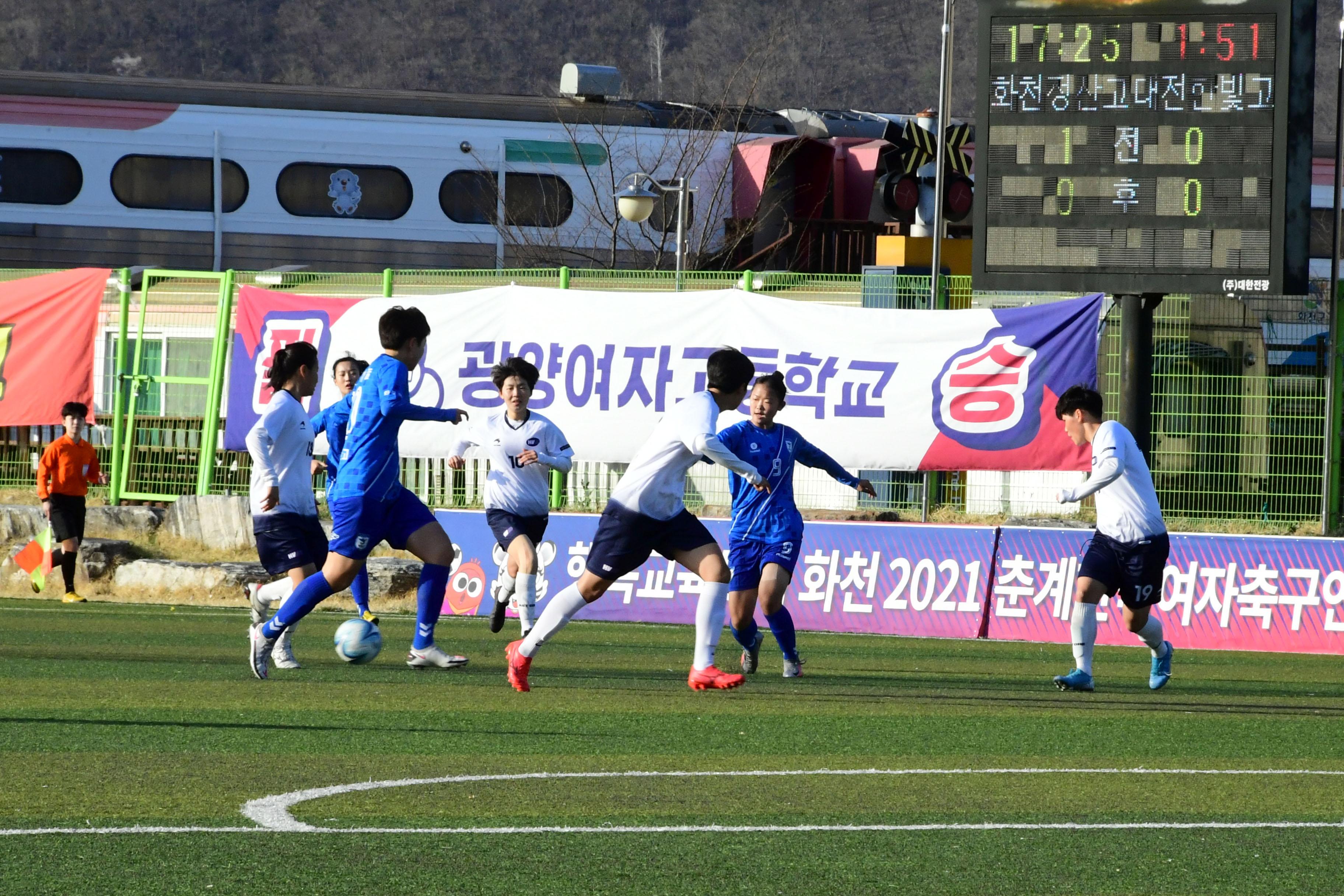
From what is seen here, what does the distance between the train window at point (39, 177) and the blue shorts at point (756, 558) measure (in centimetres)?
1547

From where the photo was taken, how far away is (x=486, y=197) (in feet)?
82.5

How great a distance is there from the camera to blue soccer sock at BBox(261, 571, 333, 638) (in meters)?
10.2

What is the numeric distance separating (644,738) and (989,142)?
24.1 ft

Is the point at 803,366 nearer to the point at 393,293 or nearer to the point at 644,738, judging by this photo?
the point at 393,293

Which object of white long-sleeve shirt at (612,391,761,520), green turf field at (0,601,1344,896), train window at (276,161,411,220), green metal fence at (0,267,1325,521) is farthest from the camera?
train window at (276,161,411,220)

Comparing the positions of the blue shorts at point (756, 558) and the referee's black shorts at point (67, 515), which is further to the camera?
the referee's black shorts at point (67, 515)

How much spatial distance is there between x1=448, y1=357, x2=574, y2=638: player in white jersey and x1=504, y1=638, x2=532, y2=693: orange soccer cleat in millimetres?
2554

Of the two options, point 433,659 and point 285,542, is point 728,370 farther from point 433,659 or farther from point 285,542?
point 285,542

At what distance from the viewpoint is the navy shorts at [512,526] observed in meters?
12.7

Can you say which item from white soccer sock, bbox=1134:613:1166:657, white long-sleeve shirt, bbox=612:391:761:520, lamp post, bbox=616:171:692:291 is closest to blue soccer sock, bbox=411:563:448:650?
white long-sleeve shirt, bbox=612:391:761:520

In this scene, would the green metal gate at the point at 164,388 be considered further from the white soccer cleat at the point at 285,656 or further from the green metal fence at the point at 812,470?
the white soccer cleat at the point at 285,656

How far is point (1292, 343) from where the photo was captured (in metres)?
15.2

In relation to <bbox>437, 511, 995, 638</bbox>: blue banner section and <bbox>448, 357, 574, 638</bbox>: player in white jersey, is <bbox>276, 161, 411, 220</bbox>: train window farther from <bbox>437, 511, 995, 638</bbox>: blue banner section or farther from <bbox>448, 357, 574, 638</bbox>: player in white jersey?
<bbox>448, 357, 574, 638</bbox>: player in white jersey

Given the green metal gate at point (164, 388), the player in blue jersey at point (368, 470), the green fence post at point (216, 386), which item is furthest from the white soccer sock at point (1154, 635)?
the green metal gate at point (164, 388)
